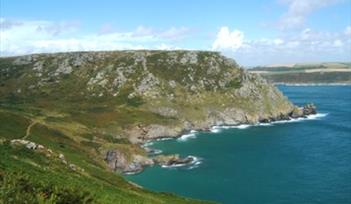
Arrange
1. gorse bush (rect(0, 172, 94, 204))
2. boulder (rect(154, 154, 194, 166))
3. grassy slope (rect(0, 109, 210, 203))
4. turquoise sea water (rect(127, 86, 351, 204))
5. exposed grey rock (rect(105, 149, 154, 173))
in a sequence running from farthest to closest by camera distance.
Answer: boulder (rect(154, 154, 194, 166))
exposed grey rock (rect(105, 149, 154, 173))
turquoise sea water (rect(127, 86, 351, 204))
grassy slope (rect(0, 109, 210, 203))
gorse bush (rect(0, 172, 94, 204))

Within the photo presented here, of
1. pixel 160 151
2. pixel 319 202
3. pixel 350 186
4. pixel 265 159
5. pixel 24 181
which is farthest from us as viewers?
pixel 160 151

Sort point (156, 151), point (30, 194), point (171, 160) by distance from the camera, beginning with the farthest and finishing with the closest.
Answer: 1. point (156, 151)
2. point (171, 160)
3. point (30, 194)


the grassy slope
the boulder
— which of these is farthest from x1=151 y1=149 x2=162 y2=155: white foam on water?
the grassy slope

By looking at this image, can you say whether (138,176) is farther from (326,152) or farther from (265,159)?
(326,152)

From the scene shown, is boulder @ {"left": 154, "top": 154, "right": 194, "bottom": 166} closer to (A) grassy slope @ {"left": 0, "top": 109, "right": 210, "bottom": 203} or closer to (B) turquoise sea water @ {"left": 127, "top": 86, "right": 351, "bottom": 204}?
(B) turquoise sea water @ {"left": 127, "top": 86, "right": 351, "bottom": 204}

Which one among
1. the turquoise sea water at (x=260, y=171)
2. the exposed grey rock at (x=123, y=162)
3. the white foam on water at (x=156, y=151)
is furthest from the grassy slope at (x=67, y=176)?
the white foam on water at (x=156, y=151)

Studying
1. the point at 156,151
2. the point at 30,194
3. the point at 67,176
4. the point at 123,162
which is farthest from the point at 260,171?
the point at 30,194

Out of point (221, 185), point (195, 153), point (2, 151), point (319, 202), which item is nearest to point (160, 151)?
point (195, 153)

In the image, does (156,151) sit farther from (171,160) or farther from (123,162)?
(123,162)
